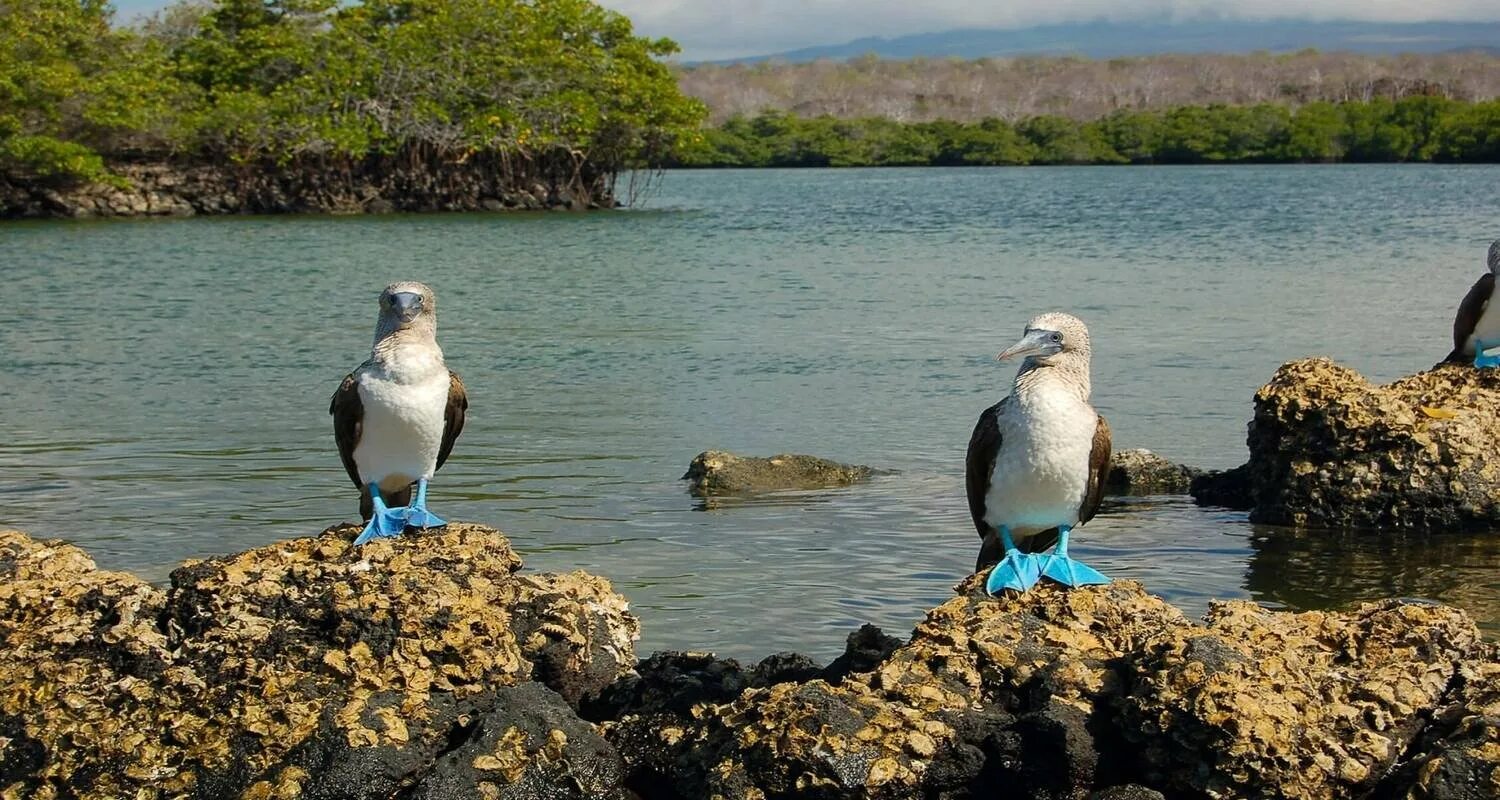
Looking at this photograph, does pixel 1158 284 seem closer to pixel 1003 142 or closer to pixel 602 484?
pixel 602 484

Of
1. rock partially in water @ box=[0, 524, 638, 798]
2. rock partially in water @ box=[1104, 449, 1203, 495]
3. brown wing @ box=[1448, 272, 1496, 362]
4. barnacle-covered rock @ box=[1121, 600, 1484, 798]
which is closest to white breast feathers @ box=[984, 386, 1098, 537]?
barnacle-covered rock @ box=[1121, 600, 1484, 798]

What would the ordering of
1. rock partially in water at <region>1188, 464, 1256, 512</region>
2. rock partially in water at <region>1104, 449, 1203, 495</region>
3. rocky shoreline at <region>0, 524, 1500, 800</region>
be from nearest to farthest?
rocky shoreline at <region>0, 524, 1500, 800</region> → rock partially in water at <region>1188, 464, 1256, 512</region> → rock partially in water at <region>1104, 449, 1203, 495</region>

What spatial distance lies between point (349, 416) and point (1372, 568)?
5880 mm

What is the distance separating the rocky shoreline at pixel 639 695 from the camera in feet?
16.0

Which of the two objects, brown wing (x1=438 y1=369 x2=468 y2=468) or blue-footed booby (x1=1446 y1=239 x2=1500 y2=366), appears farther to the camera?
blue-footed booby (x1=1446 y1=239 x2=1500 y2=366)

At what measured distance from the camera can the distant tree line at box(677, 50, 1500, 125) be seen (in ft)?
469

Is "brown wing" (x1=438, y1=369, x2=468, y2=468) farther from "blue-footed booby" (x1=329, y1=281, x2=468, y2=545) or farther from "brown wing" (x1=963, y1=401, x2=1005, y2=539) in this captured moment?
"brown wing" (x1=963, y1=401, x2=1005, y2=539)

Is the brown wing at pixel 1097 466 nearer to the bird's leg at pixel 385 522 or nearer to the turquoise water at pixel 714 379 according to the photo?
the turquoise water at pixel 714 379

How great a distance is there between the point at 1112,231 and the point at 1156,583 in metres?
34.6

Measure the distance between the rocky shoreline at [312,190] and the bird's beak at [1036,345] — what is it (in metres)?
48.4

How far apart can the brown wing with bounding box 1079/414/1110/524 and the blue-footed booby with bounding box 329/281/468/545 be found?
247 cm

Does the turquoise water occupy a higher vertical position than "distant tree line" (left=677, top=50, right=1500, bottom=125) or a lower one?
lower

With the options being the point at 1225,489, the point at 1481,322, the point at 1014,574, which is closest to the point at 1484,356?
the point at 1481,322

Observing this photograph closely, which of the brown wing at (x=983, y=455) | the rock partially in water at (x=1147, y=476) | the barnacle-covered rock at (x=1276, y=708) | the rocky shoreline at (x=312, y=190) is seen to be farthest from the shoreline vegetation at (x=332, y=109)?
the barnacle-covered rock at (x=1276, y=708)
